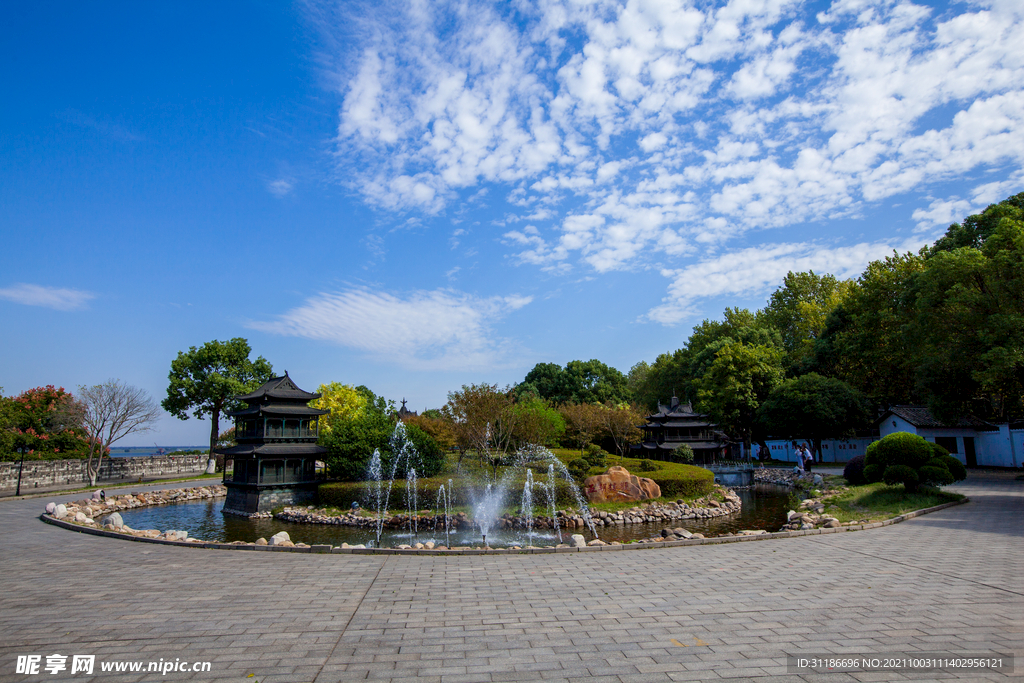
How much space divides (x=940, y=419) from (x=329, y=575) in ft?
106

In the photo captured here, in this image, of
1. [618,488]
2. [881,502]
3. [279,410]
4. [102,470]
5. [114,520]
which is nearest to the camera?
[881,502]

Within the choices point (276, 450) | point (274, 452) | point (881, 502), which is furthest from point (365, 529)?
point (881, 502)

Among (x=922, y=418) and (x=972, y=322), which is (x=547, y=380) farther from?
(x=972, y=322)

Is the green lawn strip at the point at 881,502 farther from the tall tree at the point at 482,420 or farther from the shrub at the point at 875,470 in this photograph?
the tall tree at the point at 482,420

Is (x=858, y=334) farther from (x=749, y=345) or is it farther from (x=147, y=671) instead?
(x=147, y=671)

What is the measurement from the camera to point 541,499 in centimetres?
2028

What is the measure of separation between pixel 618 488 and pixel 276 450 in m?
15.4

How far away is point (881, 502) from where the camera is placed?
52.1 ft

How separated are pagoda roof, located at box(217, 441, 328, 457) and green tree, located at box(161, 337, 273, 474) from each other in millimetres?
20953

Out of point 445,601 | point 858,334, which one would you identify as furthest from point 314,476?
point 858,334

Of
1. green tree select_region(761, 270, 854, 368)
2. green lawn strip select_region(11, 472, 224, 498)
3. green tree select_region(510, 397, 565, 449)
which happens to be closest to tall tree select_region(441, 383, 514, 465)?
green tree select_region(510, 397, 565, 449)

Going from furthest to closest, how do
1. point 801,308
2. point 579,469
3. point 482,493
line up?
point 801,308, point 579,469, point 482,493

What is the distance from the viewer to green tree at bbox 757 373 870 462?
122 ft

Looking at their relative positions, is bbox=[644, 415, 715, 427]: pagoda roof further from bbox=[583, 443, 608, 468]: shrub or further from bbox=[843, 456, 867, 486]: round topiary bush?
bbox=[843, 456, 867, 486]: round topiary bush
